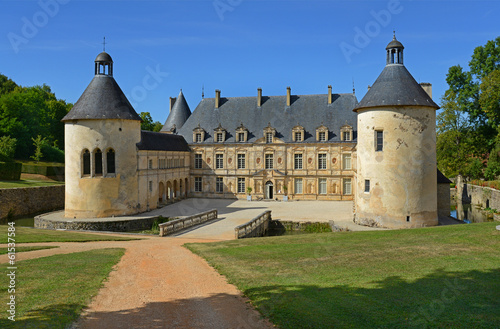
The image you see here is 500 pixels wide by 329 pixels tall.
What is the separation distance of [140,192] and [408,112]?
63.9ft

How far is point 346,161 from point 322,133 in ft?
11.5

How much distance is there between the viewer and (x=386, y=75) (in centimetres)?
2383

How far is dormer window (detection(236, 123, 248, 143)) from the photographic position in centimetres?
3947

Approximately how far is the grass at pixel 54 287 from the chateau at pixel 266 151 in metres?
15.4

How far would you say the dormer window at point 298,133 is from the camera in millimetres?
38062

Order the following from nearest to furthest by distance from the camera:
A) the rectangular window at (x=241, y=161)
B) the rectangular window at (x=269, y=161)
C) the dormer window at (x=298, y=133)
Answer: the dormer window at (x=298, y=133) < the rectangular window at (x=269, y=161) < the rectangular window at (x=241, y=161)

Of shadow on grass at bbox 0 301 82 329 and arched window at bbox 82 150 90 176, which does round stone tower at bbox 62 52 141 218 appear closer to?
arched window at bbox 82 150 90 176

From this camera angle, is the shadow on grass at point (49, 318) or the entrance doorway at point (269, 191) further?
the entrance doorway at point (269, 191)

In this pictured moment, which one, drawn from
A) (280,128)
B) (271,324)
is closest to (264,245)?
(271,324)

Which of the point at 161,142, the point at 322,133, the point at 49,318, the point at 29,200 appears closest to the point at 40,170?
the point at 29,200

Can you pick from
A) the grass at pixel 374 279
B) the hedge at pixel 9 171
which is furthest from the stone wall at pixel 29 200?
the grass at pixel 374 279

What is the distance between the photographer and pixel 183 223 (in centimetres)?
2291

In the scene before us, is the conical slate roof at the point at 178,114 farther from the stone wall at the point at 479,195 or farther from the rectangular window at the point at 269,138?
the stone wall at the point at 479,195

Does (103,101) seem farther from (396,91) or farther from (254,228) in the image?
(396,91)
